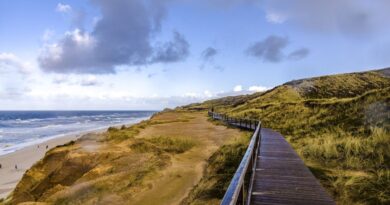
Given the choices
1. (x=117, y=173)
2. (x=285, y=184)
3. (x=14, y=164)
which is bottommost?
(x=14, y=164)

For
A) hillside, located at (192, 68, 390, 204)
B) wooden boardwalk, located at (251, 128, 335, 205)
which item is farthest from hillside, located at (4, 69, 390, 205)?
wooden boardwalk, located at (251, 128, 335, 205)

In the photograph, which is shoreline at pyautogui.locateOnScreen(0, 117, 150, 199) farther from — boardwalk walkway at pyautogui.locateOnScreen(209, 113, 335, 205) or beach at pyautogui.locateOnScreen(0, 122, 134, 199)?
boardwalk walkway at pyautogui.locateOnScreen(209, 113, 335, 205)

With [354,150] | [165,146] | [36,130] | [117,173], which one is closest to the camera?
[354,150]

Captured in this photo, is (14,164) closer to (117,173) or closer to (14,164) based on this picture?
(14,164)

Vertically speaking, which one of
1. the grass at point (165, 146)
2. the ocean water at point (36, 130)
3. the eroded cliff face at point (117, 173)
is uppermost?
the grass at point (165, 146)

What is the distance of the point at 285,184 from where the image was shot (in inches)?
292

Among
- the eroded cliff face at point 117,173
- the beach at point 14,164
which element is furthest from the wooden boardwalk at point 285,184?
the beach at point 14,164

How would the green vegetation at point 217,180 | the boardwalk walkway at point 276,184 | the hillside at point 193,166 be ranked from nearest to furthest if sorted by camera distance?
the boardwalk walkway at point 276,184 → the hillside at point 193,166 → the green vegetation at point 217,180

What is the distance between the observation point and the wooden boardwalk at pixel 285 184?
629cm

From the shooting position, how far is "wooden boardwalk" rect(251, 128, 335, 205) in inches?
248

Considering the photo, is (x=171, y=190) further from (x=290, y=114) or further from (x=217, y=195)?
(x=290, y=114)

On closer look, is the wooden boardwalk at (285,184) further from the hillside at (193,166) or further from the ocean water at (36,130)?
the ocean water at (36,130)

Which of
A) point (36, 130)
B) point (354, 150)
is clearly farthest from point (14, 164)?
point (36, 130)

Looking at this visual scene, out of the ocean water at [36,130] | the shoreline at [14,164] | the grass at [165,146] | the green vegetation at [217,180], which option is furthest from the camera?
the ocean water at [36,130]
